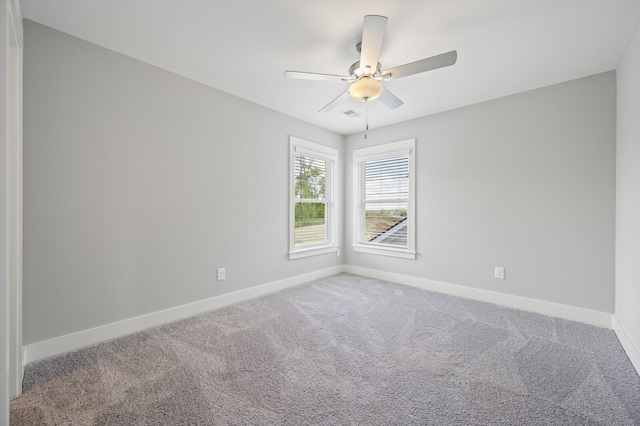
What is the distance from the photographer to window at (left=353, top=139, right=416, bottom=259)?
4.06m

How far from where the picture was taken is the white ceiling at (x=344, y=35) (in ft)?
6.03

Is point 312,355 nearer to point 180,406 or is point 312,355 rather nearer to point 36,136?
point 180,406

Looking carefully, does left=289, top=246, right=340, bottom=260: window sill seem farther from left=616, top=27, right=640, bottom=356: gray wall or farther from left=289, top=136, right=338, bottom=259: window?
left=616, top=27, right=640, bottom=356: gray wall

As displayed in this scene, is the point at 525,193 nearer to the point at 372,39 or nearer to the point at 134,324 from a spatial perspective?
the point at 372,39

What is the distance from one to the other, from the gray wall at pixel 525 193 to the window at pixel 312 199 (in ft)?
4.24

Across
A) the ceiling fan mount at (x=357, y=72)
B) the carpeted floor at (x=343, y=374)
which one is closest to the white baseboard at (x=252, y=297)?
the carpeted floor at (x=343, y=374)

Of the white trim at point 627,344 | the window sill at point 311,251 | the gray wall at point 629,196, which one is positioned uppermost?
the gray wall at point 629,196

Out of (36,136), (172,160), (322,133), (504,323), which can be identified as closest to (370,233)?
(322,133)

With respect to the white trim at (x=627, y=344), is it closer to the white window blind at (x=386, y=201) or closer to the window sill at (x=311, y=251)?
the white window blind at (x=386, y=201)

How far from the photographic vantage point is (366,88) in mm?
2139

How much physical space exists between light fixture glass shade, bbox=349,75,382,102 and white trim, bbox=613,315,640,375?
262 cm

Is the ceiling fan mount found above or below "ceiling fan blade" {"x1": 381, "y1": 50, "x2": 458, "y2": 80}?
above

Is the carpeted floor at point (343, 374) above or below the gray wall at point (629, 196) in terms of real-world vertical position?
below

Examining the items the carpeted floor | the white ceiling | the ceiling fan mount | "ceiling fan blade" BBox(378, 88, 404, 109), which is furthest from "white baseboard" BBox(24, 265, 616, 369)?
the ceiling fan mount
